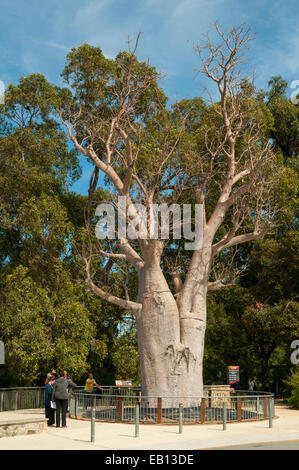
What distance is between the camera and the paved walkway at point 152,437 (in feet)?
41.1

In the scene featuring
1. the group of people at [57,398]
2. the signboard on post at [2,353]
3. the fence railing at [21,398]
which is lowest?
the fence railing at [21,398]

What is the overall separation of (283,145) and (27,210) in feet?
68.3

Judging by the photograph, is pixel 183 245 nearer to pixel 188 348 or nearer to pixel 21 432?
pixel 188 348

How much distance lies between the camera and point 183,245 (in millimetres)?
33281

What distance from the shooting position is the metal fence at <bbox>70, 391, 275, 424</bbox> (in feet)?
61.1

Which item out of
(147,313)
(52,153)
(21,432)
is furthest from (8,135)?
(21,432)

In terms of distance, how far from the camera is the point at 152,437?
14.5m

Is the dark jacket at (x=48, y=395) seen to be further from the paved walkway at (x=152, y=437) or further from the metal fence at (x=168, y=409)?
the metal fence at (x=168, y=409)

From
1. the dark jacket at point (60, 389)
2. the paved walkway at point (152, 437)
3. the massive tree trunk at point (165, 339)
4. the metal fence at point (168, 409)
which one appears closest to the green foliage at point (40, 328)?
the massive tree trunk at point (165, 339)

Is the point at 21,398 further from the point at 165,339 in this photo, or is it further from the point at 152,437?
the point at 152,437

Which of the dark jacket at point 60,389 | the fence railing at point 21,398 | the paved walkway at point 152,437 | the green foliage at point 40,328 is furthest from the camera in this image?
the green foliage at point 40,328

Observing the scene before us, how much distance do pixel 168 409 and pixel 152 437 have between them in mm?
4693

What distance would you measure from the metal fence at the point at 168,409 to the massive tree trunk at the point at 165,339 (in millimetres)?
1226

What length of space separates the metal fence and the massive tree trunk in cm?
123
